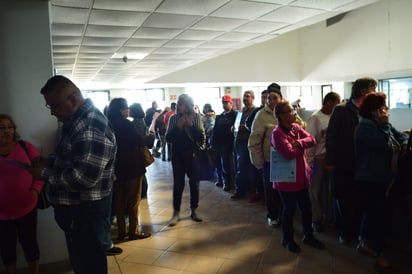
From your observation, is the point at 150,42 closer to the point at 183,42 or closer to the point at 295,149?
the point at 183,42

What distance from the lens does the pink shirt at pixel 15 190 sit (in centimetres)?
220

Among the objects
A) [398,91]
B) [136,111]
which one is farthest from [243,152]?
[398,91]

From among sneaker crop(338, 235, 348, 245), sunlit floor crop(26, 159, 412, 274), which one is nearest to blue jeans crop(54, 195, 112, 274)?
sunlit floor crop(26, 159, 412, 274)

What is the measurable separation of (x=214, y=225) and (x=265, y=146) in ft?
3.45

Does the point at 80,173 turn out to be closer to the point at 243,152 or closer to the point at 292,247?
the point at 292,247

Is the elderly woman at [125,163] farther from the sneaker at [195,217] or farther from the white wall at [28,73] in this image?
the sneaker at [195,217]

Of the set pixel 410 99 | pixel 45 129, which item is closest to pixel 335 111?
pixel 45 129

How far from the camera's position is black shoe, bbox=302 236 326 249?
286 centimetres

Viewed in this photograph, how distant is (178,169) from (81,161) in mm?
2065

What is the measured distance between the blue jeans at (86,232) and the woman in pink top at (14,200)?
0.77m

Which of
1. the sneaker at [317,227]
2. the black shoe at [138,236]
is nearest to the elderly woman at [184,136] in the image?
the black shoe at [138,236]

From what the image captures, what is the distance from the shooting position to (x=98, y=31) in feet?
13.1

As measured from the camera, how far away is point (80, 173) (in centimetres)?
152

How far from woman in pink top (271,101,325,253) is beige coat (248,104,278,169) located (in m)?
0.51
